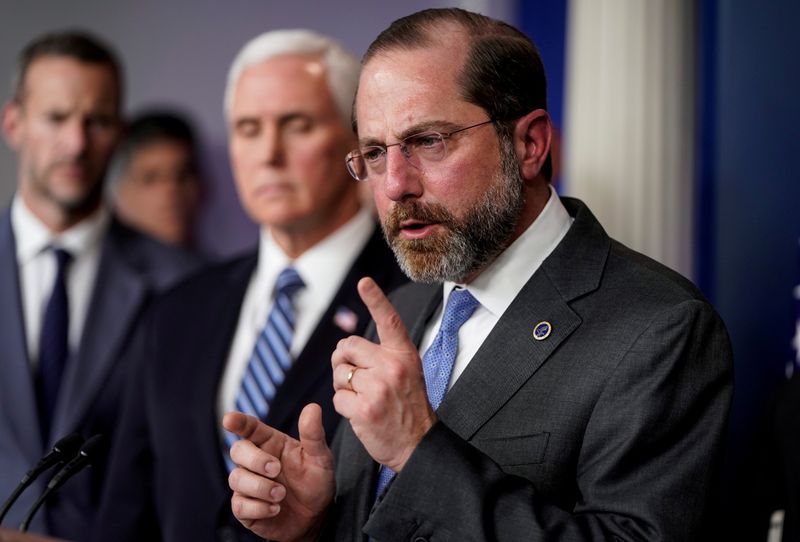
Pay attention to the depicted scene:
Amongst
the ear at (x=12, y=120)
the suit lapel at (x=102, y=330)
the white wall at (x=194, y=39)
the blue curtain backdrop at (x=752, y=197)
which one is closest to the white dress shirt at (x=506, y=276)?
the blue curtain backdrop at (x=752, y=197)

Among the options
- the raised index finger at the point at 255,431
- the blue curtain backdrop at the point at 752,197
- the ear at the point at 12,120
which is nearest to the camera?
the raised index finger at the point at 255,431

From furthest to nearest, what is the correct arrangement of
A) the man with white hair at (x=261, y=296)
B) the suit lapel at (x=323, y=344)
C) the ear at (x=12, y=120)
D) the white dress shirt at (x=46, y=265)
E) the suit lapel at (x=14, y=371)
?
the ear at (x=12, y=120) → the white dress shirt at (x=46, y=265) → the suit lapel at (x=14, y=371) → the man with white hair at (x=261, y=296) → the suit lapel at (x=323, y=344)

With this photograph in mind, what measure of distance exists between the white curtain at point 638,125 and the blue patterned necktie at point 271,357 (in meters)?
0.79

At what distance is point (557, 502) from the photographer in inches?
70.2

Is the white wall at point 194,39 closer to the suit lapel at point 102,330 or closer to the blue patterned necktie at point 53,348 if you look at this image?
the suit lapel at point 102,330

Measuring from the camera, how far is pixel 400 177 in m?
1.91

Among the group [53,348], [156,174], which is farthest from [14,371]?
[156,174]

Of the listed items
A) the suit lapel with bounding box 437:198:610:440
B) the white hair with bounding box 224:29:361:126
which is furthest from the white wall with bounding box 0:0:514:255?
the suit lapel with bounding box 437:198:610:440

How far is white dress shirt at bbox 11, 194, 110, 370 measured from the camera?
11.8 feet

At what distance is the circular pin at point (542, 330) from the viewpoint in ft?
6.07

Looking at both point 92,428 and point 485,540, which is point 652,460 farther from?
point 92,428

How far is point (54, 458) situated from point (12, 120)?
229 cm

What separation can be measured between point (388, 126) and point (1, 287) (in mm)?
2109

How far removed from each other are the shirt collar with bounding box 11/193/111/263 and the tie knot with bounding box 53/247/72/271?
0.06ft
